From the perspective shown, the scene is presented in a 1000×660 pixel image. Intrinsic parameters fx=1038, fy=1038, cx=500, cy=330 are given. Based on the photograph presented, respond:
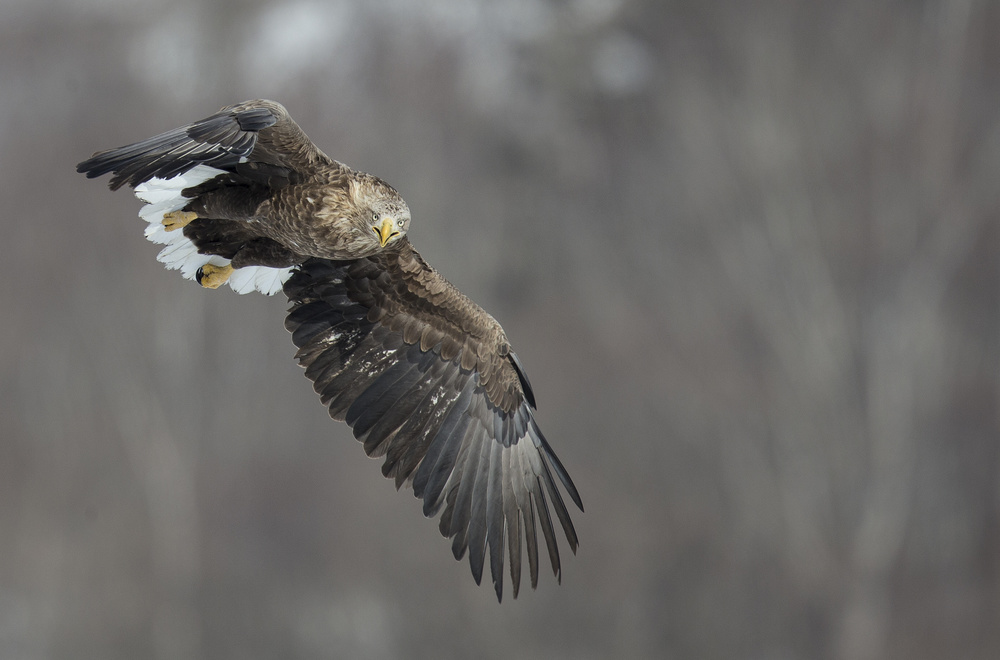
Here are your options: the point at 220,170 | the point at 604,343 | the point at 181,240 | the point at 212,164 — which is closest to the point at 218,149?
the point at 212,164

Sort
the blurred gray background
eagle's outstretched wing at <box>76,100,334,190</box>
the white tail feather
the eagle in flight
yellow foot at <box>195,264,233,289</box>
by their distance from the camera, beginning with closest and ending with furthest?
eagle's outstretched wing at <box>76,100,334,190</box>
the white tail feather
the eagle in flight
yellow foot at <box>195,264,233,289</box>
the blurred gray background

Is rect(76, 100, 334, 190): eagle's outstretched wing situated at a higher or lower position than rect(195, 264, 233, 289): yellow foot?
lower

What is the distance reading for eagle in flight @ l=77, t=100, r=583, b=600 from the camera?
4.28m

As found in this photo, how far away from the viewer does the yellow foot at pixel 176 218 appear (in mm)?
4320

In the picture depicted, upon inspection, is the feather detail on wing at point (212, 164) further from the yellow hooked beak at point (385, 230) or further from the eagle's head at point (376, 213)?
the yellow hooked beak at point (385, 230)

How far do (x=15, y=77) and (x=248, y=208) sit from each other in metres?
9.03

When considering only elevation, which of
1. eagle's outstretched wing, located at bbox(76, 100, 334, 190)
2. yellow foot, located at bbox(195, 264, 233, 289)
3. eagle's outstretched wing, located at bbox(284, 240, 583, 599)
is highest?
yellow foot, located at bbox(195, 264, 233, 289)

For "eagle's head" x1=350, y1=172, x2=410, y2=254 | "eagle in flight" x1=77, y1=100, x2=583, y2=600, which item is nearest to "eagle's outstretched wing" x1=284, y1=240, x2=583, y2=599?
"eagle in flight" x1=77, y1=100, x2=583, y2=600

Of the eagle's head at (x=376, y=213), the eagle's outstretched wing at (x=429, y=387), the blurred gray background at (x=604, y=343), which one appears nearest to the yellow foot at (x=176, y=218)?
the eagle's outstretched wing at (x=429, y=387)

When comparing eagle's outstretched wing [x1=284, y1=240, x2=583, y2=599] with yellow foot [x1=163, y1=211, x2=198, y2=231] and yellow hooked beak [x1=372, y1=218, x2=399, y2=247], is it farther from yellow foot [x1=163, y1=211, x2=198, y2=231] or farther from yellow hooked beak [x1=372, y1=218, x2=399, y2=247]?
yellow hooked beak [x1=372, y1=218, x2=399, y2=247]

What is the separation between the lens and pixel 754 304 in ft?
34.3

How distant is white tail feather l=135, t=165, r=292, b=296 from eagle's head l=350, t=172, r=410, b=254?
74 centimetres

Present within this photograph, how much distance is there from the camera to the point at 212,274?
4629 mm

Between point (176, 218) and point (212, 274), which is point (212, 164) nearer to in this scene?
point (176, 218)
